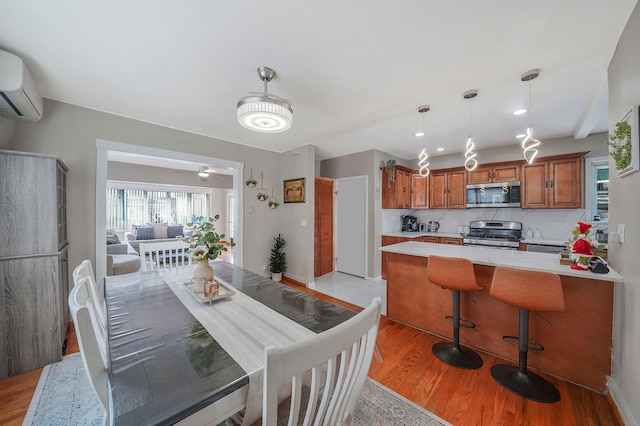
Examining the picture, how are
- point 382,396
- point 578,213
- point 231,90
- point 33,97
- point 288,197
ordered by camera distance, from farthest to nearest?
point 288,197 → point 578,213 → point 231,90 → point 33,97 → point 382,396

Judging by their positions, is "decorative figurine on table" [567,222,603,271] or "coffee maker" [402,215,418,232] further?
"coffee maker" [402,215,418,232]

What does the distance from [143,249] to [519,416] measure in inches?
132

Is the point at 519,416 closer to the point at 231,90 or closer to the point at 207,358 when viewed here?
the point at 207,358

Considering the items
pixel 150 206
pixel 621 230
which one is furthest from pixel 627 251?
pixel 150 206

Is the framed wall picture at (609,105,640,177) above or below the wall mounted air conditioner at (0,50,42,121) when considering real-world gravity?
below

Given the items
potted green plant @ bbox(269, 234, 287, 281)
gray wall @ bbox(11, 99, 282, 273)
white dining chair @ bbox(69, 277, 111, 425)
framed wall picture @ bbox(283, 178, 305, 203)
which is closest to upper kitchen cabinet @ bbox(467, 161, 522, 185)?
framed wall picture @ bbox(283, 178, 305, 203)

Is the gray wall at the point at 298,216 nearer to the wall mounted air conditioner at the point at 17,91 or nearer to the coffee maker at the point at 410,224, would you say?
the coffee maker at the point at 410,224

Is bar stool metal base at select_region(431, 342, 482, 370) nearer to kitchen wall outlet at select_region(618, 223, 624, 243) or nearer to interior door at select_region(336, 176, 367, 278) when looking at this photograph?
kitchen wall outlet at select_region(618, 223, 624, 243)

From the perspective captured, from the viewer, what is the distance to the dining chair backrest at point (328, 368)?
1.86 feet

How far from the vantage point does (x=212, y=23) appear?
59.4 inches

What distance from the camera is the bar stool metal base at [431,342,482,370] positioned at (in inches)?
80.2

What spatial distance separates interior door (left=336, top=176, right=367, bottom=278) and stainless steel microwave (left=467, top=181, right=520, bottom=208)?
6.52 ft

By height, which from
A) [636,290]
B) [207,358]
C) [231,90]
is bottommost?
[207,358]

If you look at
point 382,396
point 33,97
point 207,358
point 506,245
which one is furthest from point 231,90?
point 506,245
